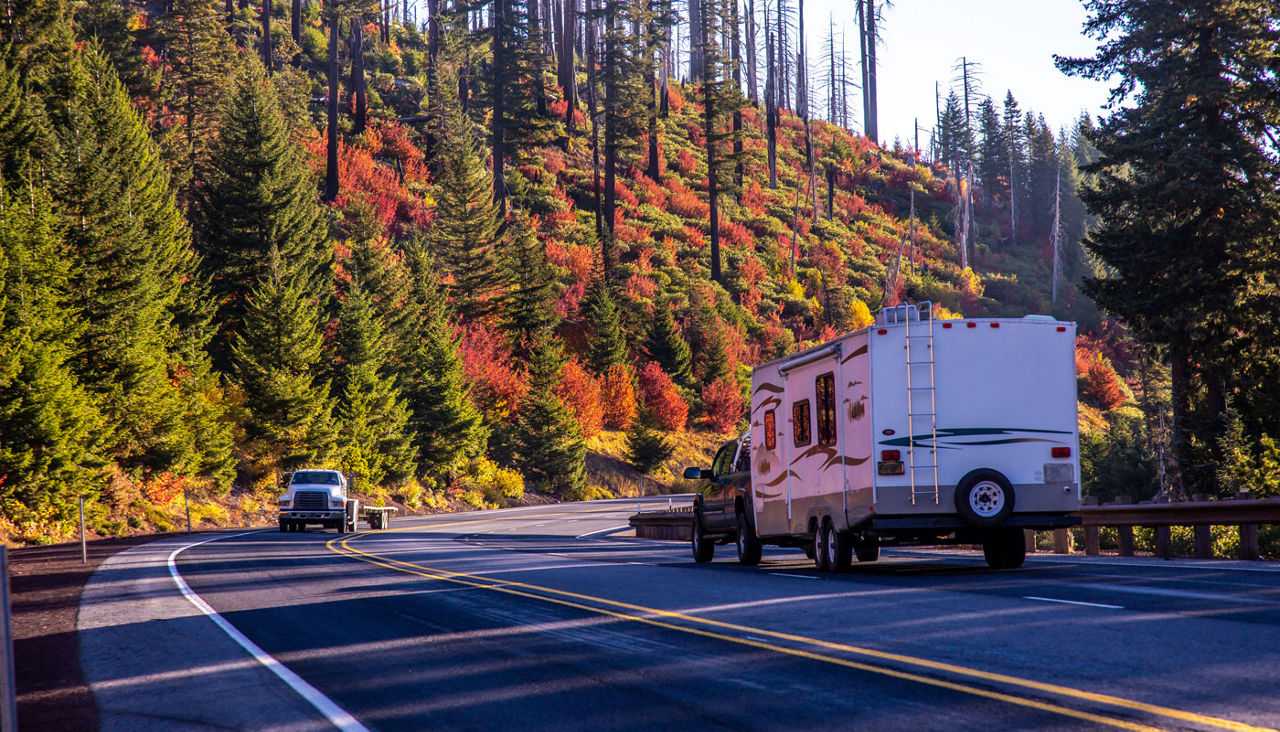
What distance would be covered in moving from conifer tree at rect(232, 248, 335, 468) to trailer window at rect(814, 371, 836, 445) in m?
38.5

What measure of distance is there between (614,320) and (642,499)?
15271 mm

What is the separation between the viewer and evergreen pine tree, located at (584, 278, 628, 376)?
71169mm

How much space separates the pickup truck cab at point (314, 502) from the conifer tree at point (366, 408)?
50.6ft

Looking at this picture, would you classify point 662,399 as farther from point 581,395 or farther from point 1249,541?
point 1249,541

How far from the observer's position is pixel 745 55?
13088 cm

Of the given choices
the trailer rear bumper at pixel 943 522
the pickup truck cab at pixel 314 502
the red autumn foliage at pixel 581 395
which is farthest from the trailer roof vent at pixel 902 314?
the red autumn foliage at pixel 581 395

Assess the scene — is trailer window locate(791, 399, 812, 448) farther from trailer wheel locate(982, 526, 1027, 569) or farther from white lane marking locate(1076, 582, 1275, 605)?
white lane marking locate(1076, 582, 1275, 605)

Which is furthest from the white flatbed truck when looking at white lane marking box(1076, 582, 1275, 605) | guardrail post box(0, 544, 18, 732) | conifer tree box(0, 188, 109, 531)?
guardrail post box(0, 544, 18, 732)

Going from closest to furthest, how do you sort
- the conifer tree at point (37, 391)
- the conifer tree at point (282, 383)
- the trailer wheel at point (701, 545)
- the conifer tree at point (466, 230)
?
the trailer wheel at point (701, 545)
the conifer tree at point (37, 391)
the conifer tree at point (282, 383)
the conifer tree at point (466, 230)

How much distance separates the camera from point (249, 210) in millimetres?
56656

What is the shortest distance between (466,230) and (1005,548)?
61.3m

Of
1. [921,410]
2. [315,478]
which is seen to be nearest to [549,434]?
[315,478]

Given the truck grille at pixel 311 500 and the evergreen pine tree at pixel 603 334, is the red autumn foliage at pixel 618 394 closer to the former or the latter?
the evergreen pine tree at pixel 603 334

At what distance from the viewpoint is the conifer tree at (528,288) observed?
72.4m
